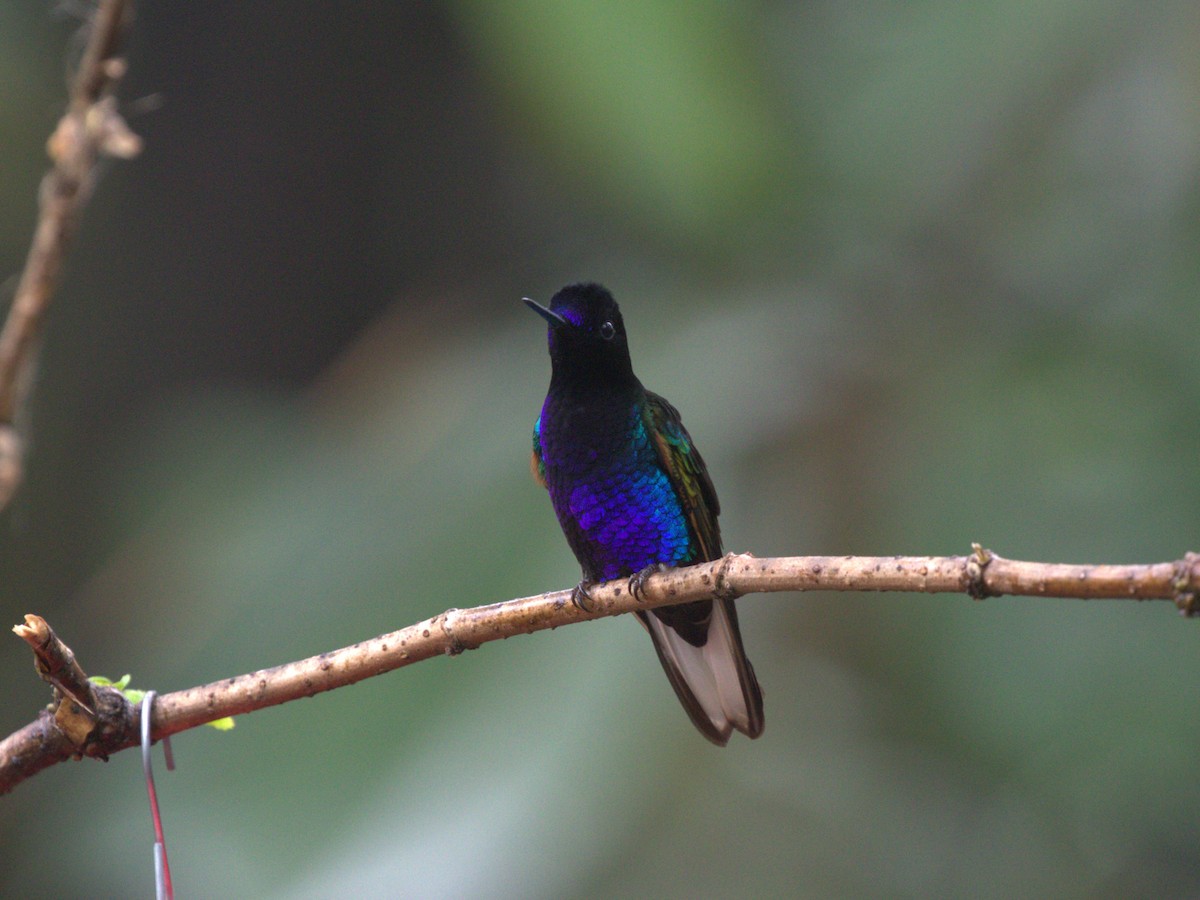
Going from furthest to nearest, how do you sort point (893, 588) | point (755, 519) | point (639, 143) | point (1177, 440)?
point (639, 143)
point (1177, 440)
point (755, 519)
point (893, 588)

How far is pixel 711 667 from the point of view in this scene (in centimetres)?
244

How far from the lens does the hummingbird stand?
94.5 inches

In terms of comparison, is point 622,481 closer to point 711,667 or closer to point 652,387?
point 711,667

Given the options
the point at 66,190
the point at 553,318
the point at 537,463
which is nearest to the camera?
the point at 66,190

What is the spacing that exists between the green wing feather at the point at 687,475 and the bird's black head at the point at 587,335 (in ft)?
0.38

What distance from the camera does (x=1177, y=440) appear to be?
4.34 metres

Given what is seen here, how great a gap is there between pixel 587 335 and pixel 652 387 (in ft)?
6.35

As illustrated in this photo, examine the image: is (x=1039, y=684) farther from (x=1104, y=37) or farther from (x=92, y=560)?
(x=92, y=560)

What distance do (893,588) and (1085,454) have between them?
3.24 m

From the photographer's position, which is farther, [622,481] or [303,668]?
[622,481]

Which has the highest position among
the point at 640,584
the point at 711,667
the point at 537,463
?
the point at 537,463

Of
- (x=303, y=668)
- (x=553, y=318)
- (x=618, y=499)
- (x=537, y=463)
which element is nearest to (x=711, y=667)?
(x=618, y=499)

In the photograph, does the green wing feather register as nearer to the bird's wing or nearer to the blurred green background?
the bird's wing

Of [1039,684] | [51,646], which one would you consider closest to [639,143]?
[1039,684]
